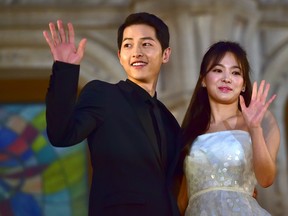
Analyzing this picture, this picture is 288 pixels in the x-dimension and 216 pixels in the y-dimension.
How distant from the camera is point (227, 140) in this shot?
9.67 ft

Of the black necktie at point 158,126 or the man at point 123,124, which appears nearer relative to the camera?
the man at point 123,124

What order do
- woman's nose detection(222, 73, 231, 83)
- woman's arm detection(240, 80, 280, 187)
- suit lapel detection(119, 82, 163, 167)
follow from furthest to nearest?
woman's nose detection(222, 73, 231, 83)
woman's arm detection(240, 80, 280, 187)
suit lapel detection(119, 82, 163, 167)

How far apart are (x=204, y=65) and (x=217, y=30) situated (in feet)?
12.2

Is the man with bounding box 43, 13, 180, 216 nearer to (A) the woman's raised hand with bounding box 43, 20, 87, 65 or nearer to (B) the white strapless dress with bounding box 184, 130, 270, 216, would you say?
(A) the woman's raised hand with bounding box 43, 20, 87, 65

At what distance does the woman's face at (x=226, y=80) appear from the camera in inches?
117

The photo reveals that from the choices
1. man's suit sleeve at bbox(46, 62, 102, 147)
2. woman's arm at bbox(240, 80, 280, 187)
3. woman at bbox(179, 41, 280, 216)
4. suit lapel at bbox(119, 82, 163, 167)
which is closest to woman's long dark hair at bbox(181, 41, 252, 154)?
woman at bbox(179, 41, 280, 216)

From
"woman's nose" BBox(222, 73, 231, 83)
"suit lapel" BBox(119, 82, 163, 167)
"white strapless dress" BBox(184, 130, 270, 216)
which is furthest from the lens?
"woman's nose" BBox(222, 73, 231, 83)

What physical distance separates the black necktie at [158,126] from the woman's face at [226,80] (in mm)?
347

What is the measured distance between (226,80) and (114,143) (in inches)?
23.4

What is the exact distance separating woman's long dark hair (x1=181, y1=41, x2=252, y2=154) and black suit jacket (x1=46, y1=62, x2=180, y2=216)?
368 mm

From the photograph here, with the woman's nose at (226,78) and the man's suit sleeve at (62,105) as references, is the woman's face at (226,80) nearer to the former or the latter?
the woman's nose at (226,78)

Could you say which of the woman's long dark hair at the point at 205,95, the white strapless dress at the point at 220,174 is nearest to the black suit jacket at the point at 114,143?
the white strapless dress at the point at 220,174

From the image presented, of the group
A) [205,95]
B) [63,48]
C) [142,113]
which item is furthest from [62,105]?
[205,95]

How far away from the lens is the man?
246 centimetres
